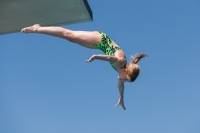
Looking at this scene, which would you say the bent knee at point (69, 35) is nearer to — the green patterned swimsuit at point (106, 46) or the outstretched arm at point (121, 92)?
the green patterned swimsuit at point (106, 46)

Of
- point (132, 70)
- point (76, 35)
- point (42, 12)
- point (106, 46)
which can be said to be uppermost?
point (42, 12)

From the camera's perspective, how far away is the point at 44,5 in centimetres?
805

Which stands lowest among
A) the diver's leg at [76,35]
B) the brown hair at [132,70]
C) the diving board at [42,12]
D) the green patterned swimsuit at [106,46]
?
the brown hair at [132,70]

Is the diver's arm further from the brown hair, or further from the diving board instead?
the diving board

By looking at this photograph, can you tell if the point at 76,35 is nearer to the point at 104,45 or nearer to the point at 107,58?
the point at 104,45

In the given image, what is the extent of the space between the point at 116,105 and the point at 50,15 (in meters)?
2.99

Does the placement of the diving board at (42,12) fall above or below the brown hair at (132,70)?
above

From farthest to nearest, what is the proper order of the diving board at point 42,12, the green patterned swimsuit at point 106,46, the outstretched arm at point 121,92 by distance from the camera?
the diving board at point 42,12
the outstretched arm at point 121,92
the green patterned swimsuit at point 106,46

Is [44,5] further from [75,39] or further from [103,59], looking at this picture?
[103,59]

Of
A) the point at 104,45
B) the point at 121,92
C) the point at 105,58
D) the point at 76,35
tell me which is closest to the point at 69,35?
the point at 76,35

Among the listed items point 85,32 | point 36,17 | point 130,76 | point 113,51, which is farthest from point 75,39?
point 36,17

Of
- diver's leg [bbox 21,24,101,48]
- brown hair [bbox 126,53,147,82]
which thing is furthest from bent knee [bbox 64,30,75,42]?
brown hair [bbox 126,53,147,82]

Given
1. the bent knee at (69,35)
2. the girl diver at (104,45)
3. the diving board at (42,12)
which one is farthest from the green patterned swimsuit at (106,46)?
the diving board at (42,12)

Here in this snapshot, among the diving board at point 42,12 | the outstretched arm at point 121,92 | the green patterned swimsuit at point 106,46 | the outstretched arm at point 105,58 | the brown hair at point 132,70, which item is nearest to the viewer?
the outstretched arm at point 105,58
